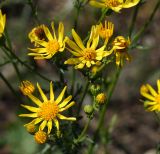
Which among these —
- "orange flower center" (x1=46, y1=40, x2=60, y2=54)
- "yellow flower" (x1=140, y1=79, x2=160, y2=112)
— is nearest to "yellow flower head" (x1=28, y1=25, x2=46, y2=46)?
"orange flower center" (x1=46, y1=40, x2=60, y2=54)

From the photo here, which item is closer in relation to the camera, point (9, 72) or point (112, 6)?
point (112, 6)

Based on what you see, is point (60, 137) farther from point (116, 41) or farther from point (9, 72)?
point (9, 72)

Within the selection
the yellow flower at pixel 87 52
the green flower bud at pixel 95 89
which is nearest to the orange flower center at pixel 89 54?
the yellow flower at pixel 87 52

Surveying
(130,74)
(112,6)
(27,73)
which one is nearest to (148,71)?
(130,74)

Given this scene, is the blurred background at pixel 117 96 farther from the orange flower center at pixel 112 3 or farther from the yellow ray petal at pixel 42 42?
the yellow ray petal at pixel 42 42

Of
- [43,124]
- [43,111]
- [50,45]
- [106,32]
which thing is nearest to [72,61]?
[50,45]

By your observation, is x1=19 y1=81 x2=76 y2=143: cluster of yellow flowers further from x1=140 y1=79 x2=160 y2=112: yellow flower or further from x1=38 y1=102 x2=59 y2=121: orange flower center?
x1=140 y1=79 x2=160 y2=112: yellow flower
